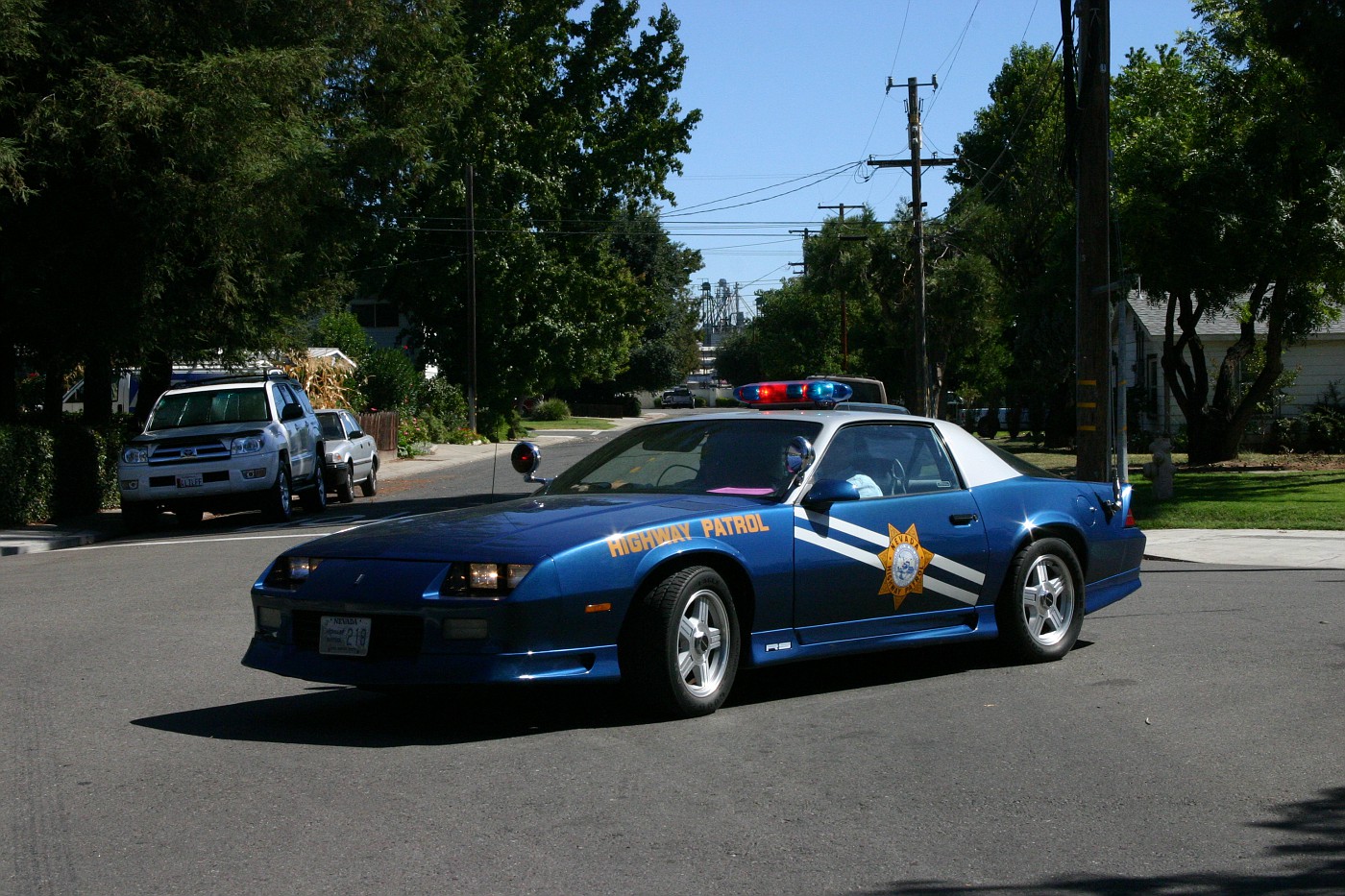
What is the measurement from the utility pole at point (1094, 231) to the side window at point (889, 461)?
9132 mm

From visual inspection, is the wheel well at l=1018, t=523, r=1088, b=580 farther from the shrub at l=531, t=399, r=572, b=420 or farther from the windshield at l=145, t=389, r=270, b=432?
the shrub at l=531, t=399, r=572, b=420

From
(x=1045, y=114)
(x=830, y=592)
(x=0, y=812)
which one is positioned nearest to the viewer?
(x=0, y=812)

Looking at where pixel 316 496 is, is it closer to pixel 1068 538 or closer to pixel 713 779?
pixel 1068 538

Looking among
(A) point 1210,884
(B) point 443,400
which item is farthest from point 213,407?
(B) point 443,400

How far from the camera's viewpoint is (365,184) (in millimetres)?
25953

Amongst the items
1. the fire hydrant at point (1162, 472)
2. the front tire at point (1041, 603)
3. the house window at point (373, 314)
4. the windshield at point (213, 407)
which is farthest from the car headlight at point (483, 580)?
the house window at point (373, 314)

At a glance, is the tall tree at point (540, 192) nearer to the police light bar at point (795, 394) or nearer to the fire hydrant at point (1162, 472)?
the fire hydrant at point (1162, 472)

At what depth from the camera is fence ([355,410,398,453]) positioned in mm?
40125

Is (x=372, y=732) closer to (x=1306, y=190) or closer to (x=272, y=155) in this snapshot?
(x=272, y=155)

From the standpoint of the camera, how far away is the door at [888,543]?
24.1ft

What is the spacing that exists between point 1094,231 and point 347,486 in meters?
13.5

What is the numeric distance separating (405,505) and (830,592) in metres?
17.6

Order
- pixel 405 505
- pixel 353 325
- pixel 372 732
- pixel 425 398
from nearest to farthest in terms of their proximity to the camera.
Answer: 1. pixel 372 732
2. pixel 405 505
3. pixel 353 325
4. pixel 425 398

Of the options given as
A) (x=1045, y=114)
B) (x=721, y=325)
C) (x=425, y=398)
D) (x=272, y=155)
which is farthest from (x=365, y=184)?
(x=721, y=325)
